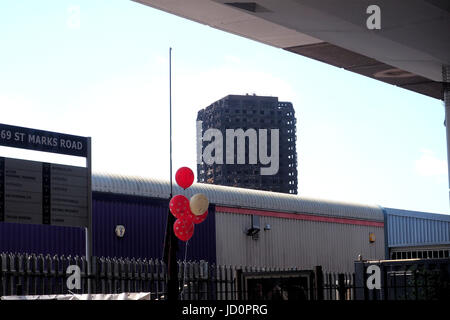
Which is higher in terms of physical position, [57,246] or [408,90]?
[408,90]

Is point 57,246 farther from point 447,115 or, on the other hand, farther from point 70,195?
point 447,115

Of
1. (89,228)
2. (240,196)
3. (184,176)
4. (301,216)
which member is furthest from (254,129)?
(89,228)

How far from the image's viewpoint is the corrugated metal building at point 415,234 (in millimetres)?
32219

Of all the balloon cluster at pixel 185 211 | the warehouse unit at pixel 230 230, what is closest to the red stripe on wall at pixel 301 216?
the warehouse unit at pixel 230 230

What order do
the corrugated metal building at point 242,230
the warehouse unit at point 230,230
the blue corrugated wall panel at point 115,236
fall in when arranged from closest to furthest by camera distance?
the blue corrugated wall panel at point 115,236, the warehouse unit at point 230,230, the corrugated metal building at point 242,230

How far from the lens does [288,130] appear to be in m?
138

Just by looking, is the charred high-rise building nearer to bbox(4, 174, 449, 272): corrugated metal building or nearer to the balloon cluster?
bbox(4, 174, 449, 272): corrugated metal building

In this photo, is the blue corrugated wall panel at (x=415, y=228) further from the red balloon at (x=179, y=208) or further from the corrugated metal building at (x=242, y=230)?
the red balloon at (x=179, y=208)

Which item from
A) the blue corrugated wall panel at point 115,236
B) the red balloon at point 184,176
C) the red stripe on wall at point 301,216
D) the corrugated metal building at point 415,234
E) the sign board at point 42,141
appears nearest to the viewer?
the sign board at point 42,141

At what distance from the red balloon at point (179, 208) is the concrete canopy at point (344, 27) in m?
8.10

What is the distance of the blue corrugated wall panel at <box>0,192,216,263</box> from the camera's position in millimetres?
19859

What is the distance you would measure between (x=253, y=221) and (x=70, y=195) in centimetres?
1296
